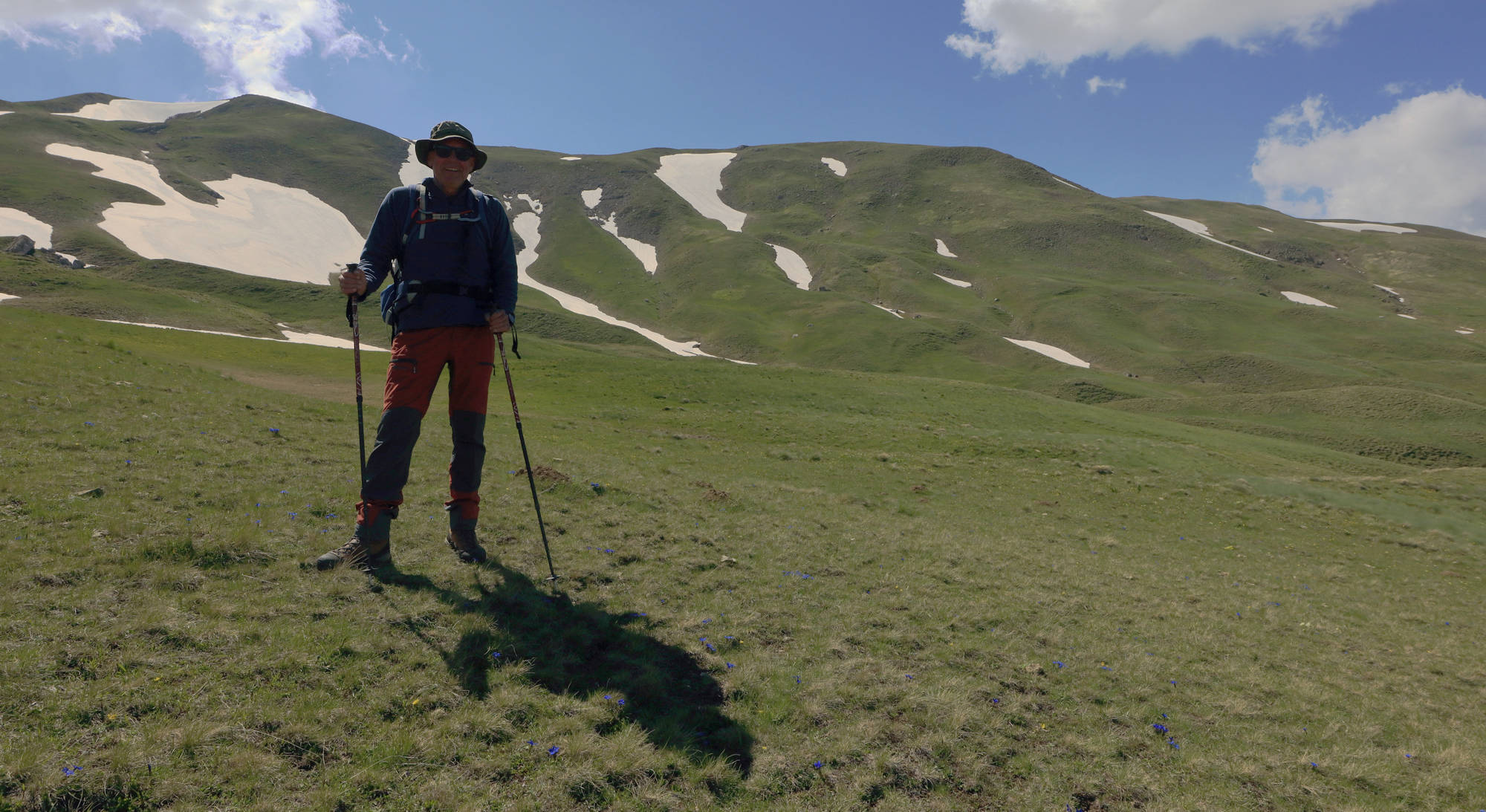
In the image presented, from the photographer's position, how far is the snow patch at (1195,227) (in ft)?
504

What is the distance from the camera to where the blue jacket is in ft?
27.8

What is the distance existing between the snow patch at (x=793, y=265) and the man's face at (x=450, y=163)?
4764 inches

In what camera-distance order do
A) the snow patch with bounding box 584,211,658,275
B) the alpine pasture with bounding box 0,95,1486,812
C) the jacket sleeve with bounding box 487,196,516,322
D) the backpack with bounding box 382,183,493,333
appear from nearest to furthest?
the alpine pasture with bounding box 0,95,1486,812
the backpack with bounding box 382,183,493,333
the jacket sleeve with bounding box 487,196,516,322
the snow patch with bounding box 584,211,658,275

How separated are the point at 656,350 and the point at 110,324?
57839 millimetres

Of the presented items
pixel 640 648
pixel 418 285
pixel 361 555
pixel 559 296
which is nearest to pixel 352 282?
pixel 418 285

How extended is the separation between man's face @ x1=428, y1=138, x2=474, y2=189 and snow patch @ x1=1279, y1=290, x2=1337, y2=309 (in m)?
159

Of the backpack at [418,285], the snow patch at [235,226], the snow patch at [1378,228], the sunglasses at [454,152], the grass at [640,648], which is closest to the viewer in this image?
the grass at [640,648]

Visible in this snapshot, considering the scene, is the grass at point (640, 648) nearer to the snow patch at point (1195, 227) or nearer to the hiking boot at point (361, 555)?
the hiking boot at point (361, 555)

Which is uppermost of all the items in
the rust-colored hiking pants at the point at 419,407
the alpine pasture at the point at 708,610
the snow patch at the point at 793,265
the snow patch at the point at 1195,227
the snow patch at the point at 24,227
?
the snow patch at the point at 1195,227

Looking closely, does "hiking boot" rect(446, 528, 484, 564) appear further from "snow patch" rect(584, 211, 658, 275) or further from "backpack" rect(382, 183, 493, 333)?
"snow patch" rect(584, 211, 658, 275)

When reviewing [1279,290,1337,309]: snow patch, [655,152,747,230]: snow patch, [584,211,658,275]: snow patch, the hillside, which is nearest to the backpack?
the hillside

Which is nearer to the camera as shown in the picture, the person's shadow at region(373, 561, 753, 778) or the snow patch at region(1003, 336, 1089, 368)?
the person's shadow at region(373, 561, 753, 778)

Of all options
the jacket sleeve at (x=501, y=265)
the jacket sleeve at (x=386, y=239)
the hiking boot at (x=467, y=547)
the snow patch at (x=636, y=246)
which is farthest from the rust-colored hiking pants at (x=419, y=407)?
the snow patch at (x=636, y=246)

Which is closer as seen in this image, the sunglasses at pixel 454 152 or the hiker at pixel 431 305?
the hiker at pixel 431 305
